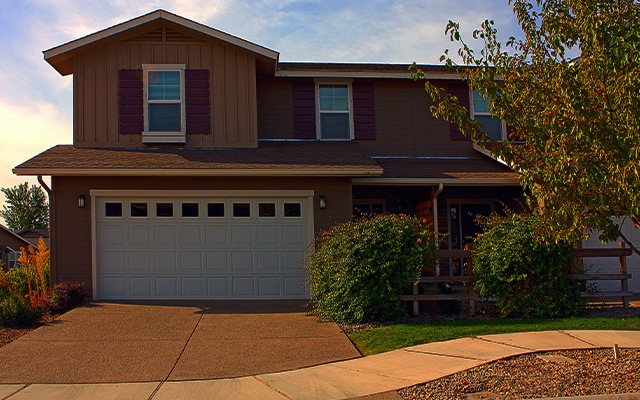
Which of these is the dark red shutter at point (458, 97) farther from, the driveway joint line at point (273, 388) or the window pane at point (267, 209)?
the driveway joint line at point (273, 388)

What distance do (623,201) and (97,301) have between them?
416 inches

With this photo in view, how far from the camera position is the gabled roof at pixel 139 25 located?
49.6ft

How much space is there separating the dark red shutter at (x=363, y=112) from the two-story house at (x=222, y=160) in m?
0.03

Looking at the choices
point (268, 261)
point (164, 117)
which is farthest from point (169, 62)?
point (268, 261)

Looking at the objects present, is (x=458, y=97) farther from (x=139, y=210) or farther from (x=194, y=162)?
(x=139, y=210)

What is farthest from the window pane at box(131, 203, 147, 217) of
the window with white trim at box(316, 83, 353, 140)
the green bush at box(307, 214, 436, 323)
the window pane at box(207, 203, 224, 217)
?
the window with white trim at box(316, 83, 353, 140)

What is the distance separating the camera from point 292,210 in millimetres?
14656

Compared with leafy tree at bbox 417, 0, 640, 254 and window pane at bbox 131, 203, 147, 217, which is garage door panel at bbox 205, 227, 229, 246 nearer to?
window pane at bbox 131, 203, 147, 217

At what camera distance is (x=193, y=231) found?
14398 mm

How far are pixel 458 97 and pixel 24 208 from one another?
57.8 m

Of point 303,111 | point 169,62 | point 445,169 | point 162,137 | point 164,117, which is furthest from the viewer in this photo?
point 303,111

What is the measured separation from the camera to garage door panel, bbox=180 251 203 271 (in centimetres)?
1430

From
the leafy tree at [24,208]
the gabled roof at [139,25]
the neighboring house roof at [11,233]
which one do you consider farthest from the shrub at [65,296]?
the leafy tree at [24,208]

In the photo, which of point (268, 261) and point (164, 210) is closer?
point (164, 210)
